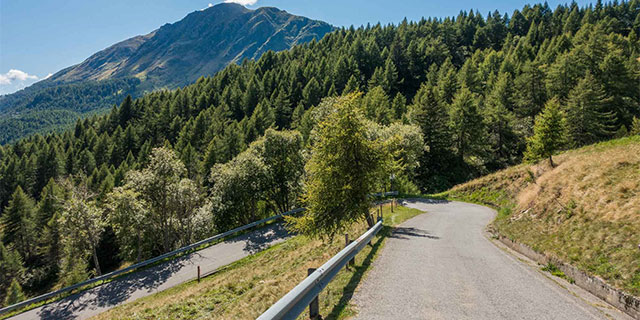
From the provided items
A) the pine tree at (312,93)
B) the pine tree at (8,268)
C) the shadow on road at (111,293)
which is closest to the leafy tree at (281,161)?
the shadow on road at (111,293)

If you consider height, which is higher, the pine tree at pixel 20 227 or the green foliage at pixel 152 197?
the green foliage at pixel 152 197

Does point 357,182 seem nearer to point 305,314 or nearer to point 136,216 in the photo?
point 305,314

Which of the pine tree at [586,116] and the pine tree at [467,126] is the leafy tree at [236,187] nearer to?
the pine tree at [467,126]

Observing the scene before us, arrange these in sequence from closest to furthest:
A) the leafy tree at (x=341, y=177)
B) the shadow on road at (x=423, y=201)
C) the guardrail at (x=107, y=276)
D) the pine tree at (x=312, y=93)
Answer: the leafy tree at (x=341, y=177) → the guardrail at (x=107, y=276) → the shadow on road at (x=423, y=201) → the pine tree at (x=312, y=93)

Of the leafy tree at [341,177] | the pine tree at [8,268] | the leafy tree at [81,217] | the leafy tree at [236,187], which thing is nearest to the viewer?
the leafy tree at [341,177]

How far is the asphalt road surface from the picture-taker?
20.4 metres

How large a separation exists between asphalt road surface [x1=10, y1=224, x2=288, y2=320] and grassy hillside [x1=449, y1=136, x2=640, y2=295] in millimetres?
20431

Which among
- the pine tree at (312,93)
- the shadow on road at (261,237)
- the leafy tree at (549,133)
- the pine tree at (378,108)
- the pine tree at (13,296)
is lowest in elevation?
the pine tree at (13,296)

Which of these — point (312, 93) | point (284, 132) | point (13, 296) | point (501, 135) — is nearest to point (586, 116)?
point (501, 135)

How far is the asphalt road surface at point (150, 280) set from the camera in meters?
20.4

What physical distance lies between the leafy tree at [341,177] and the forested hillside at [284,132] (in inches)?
80.9

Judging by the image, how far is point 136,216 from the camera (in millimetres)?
29812

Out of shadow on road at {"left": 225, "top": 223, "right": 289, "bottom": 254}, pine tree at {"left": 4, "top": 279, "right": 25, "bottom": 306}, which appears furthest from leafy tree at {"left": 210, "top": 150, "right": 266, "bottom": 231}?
pine tree at {"left": 4, "top": 279, "right": 25, "bottom": 306}

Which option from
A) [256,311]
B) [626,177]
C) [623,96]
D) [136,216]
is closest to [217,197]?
[136,216]
